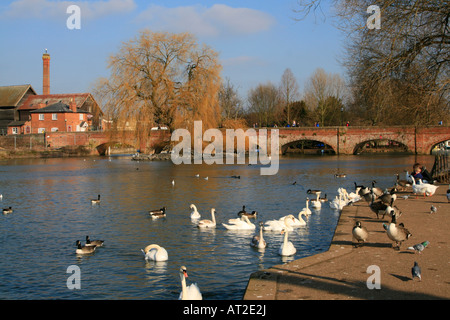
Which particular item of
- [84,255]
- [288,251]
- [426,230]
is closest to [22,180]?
[84,255]

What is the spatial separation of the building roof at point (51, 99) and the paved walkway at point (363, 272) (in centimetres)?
7344

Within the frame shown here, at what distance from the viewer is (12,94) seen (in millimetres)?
80812

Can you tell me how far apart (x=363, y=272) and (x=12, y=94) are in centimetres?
8248

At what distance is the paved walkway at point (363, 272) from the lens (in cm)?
728

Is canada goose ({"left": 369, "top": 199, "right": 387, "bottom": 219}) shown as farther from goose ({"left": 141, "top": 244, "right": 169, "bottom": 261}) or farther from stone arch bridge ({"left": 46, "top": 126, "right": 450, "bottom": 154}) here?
stone arch bridge ({"left": 46, "top": 126, "right": 450, "bottom": 154})

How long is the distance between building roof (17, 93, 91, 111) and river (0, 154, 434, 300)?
53.2 metres

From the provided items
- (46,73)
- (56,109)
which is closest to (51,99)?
(56,109)

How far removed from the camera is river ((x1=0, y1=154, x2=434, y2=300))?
9.88 m

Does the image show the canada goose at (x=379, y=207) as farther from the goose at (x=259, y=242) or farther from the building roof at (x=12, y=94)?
the building roof at (x=12, y=94)

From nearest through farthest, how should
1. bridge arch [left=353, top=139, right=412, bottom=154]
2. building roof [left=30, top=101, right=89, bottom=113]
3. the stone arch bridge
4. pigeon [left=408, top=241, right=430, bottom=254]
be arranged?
pigeon [left=408, top=241, right=430, bottom=254], the stone arch bridge, bridge arch [left=353, top=139, right=412, bottom=154], building roof [left=30, top=101, right=89, bottom=113]

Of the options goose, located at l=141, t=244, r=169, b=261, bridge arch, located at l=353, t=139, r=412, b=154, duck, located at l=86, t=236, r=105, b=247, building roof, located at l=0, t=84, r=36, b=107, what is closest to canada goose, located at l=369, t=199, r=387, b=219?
goose, located at l=141, t=244, r=169, b=261

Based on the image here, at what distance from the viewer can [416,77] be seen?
15.5 metres

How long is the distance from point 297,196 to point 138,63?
30.6 meters
